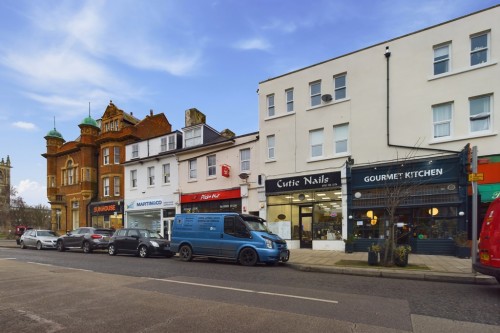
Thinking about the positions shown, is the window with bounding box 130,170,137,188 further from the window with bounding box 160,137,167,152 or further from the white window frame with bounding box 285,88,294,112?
the white window frame with bounding box 285,88,294,112

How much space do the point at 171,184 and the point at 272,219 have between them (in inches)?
372

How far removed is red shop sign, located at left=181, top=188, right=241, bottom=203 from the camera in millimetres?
22859

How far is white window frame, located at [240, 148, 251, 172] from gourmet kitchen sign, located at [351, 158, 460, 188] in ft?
22.9

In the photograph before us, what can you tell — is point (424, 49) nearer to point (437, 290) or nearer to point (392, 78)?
point (392, 78)

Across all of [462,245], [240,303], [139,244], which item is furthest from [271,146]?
[240,303]

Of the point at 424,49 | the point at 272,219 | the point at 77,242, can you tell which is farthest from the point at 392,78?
the point at 77,242

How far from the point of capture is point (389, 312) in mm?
6469

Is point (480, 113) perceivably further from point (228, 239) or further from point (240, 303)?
point (240, 303)

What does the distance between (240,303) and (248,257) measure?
672 cm

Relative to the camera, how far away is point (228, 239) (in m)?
14.3

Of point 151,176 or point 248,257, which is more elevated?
point 151,176

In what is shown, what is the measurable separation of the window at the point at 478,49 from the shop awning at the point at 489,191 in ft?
17.8

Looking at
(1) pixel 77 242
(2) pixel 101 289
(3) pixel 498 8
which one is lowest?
(1) pixel 77 242

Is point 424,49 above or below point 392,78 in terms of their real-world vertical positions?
above
